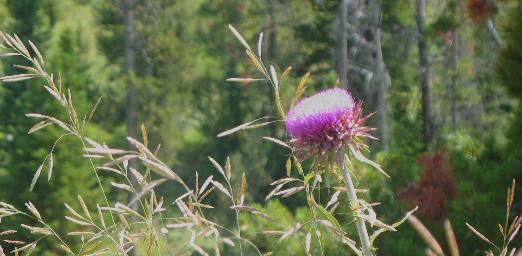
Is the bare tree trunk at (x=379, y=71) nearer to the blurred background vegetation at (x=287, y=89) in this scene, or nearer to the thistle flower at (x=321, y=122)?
the blurred background vegetation at (x=287, y=89)

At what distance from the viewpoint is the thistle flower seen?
230cm

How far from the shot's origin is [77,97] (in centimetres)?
2677

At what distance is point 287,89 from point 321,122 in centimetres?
2719

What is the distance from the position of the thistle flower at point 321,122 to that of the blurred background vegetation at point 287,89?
10.0ft

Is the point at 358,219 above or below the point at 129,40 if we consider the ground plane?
above

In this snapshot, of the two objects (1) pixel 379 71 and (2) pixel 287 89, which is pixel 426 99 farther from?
(2) pixel 287 89

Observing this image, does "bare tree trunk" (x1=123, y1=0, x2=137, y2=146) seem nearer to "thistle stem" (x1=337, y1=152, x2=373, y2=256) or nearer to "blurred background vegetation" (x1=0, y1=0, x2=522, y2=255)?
"blurred background vegetation" (x1=0, y1=0, x2=522, y2=255)

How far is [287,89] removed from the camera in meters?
29.5

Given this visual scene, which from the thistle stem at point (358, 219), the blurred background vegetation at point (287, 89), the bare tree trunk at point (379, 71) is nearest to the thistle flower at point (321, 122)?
the thistle stem at point (358, 219)

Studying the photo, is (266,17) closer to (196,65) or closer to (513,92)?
(196,65)

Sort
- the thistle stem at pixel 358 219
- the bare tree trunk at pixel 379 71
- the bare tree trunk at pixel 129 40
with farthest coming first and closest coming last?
1. the bare tree trunk at pixel 129 40
2. the bare tree trunk at pixel 379 71
3. the thistle stem at pixel 358 219

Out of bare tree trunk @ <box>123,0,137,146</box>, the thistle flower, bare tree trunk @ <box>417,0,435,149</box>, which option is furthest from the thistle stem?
bare tree trunk @ <box>123,0,137,146</box>

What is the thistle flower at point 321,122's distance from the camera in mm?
2299

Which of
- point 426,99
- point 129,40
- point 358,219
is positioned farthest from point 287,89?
point 358,219
